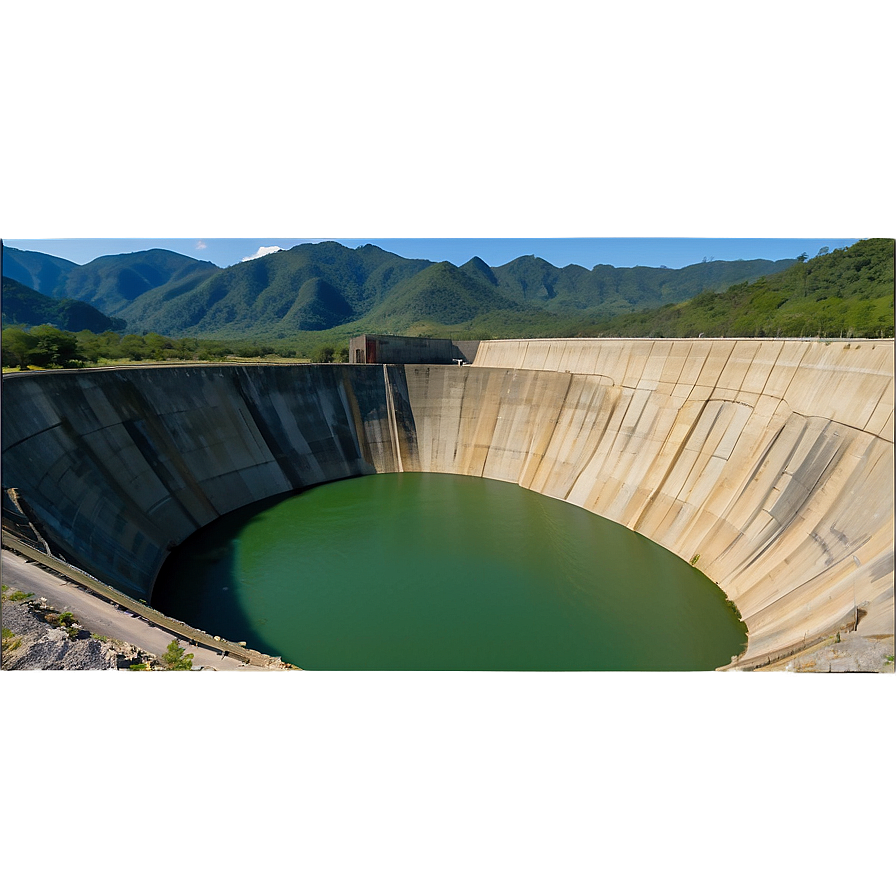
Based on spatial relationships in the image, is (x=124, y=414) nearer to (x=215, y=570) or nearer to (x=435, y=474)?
(x=215, y=570)

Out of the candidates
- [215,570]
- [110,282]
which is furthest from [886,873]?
[110,282]

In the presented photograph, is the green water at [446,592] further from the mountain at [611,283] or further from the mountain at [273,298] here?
the mountain at [273,298]

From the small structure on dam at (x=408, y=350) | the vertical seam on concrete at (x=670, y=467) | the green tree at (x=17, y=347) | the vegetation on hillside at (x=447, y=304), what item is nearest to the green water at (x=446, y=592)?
the vertical seam on concrete at (x=670, y=467)

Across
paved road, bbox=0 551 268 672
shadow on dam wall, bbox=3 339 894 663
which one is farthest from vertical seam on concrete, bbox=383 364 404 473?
paved road, bbox=0 551 268 672

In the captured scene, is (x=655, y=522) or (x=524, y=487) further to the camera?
(x=524, y=487)

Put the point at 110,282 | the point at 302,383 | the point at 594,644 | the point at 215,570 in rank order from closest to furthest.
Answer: the point at 594,644 → the point at 215,570 → the point at 302,383 → the point at 110,282
